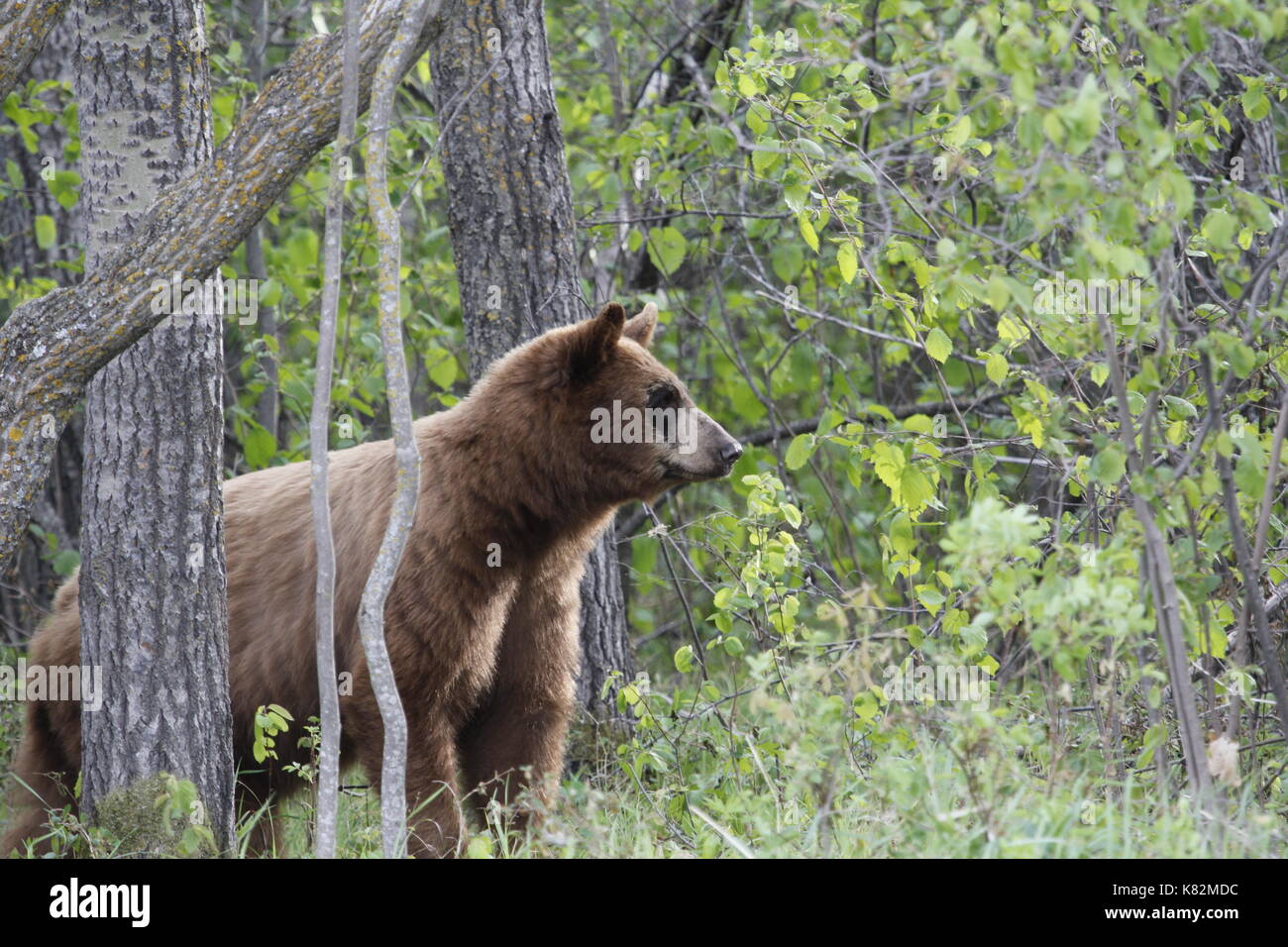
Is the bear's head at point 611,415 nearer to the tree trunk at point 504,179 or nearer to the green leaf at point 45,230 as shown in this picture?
the tree trunk at point 504,179

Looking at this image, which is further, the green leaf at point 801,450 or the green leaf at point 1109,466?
the green leaf at point 801,450

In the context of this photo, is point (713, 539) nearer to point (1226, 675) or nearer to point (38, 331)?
point (1226, 675)

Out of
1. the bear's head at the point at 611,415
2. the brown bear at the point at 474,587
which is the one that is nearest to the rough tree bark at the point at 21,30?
the brown bear at the point at 474,587

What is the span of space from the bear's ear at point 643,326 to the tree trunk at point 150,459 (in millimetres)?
1921

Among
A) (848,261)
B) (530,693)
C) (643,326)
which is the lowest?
(530,693)

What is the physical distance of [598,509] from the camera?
5.27 m

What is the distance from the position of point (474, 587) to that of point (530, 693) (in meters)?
0.56

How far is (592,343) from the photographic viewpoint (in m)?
5.08

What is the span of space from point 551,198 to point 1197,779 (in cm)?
353

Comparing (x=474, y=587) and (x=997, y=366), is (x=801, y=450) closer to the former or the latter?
(x=997, y=366)

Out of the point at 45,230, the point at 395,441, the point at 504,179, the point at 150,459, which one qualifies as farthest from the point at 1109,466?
the point at 45,230

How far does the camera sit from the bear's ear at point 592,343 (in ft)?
16.5

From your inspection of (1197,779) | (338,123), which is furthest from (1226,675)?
(338,123)

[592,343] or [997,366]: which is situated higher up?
[592,343]
